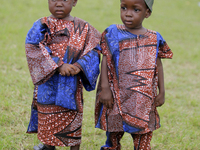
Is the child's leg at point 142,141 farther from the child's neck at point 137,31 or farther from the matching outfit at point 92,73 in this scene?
the child's neck at point 137,31

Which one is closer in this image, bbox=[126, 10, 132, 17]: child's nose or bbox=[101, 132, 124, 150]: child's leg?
bbox=[126, 10, 132, 17]: child's nose

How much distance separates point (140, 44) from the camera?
268cm

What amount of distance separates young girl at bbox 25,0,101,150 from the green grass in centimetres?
66

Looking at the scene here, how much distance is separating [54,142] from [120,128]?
0.71 metres

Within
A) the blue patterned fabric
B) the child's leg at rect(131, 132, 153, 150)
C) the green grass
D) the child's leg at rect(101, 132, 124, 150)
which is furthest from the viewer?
the green grass

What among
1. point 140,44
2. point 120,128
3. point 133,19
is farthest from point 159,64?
point 120,128

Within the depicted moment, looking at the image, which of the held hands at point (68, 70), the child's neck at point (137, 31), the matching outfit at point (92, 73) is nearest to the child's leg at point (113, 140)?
the matching outfit at point (92, 73)

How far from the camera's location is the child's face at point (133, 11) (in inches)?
101

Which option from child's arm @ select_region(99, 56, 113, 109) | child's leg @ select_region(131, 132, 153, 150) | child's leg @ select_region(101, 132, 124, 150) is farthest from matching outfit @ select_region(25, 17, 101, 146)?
child's leg @ select_region(131, 132, 153, 150)

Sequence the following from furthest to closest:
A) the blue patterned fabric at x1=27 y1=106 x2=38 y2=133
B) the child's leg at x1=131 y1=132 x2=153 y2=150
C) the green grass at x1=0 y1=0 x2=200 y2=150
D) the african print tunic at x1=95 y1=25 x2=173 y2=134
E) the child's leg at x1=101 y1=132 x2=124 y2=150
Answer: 1. the green grass at x1=0 y1=0 x2=200 y2=150
2. the blue patterned fabric at x1=27 y1=106 x2=38 y2=133
3. the child's leg at x1=101 y1=132 x2=124 y2=150
4. the child's leg at x1=131 y1=132 x2=153 y2=150
5. the african print tunic at x1=95 y1=25 x2=173 y2=134

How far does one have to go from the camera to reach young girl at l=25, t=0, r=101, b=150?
8.75ft

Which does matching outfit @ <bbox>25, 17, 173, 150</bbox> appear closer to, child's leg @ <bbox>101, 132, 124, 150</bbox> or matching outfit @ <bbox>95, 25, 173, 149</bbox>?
matching outfit @ <bbox>95, 25, 173, 149</bbox>

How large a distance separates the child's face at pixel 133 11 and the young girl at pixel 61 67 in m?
0.39

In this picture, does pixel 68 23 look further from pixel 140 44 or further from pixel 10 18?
pixel 10 18
